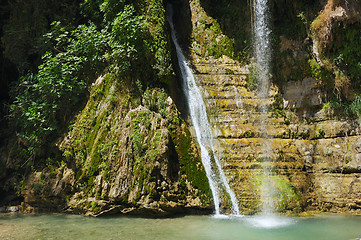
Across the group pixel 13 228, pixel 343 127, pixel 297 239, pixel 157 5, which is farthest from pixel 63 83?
pixel 343 127

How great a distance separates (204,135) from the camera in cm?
1062

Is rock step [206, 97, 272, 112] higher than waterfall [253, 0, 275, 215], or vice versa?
waterfall [253, 0, 275, 215]

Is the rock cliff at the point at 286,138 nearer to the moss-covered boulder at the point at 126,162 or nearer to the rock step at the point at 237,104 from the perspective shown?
the rock step at the point at 237,104

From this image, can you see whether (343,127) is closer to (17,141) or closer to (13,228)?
(13,228)

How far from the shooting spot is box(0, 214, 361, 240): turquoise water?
20.7 ft

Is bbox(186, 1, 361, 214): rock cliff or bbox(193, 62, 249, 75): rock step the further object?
bbox(193, 62, 249, 75): rock step

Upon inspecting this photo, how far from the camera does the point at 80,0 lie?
13570 mm

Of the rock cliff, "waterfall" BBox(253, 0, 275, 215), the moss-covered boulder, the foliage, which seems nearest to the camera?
the moss-covered boulder

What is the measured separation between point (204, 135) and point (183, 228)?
4195 millimetres

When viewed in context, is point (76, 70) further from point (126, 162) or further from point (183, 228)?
point (183, 228)

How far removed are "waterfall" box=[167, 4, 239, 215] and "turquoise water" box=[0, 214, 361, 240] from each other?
3.29 ft

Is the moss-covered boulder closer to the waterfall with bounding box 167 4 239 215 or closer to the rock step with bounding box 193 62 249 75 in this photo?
the waterfall with bounding box 167 4 239 215

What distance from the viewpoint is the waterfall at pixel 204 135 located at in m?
9.04

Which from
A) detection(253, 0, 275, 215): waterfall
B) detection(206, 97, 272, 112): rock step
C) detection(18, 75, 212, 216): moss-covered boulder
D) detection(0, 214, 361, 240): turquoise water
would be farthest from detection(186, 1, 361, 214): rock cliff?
detection(18, 75, 212, 216): moss-covered boulder
